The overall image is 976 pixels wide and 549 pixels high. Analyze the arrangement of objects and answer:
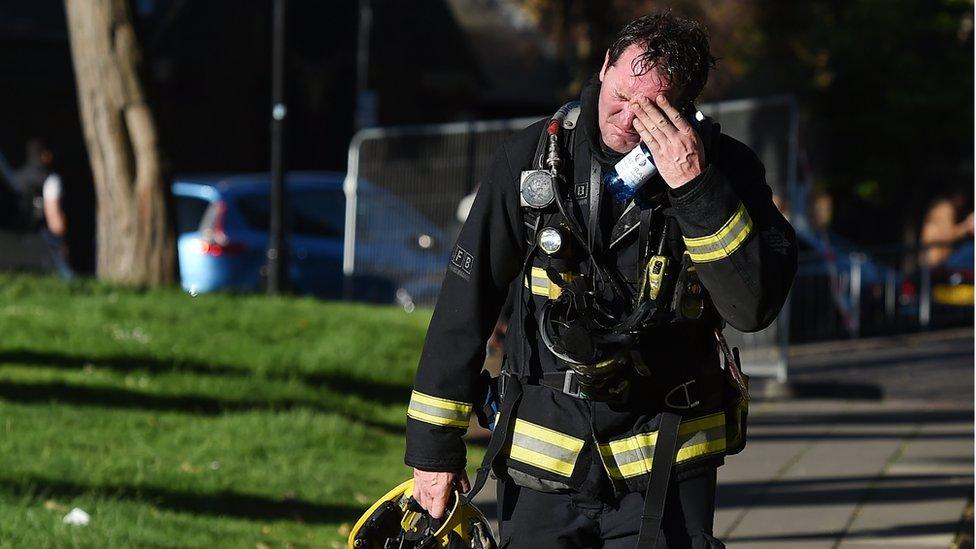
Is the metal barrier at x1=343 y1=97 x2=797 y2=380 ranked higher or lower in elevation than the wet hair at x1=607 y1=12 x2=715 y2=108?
lower

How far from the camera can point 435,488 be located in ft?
11.1

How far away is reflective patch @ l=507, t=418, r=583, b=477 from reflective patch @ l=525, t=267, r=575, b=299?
1.00 ft

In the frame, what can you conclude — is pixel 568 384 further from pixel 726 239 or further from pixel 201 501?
pixel 201 501

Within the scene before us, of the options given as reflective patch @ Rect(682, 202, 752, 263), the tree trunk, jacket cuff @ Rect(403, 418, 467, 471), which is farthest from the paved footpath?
the tree trunk

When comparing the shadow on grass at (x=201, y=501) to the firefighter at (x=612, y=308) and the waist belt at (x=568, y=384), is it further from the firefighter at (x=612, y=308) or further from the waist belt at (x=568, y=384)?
the waist belt at (x=568, y=384)

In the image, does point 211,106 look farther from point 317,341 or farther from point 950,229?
point 317,341

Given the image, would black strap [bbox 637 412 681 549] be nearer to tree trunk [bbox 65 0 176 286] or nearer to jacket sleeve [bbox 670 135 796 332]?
jacket sleeve [bbox 670 135 796 332]

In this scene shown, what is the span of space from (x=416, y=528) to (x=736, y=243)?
108 centimetres

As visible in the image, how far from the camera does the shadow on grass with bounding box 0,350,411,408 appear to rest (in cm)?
845

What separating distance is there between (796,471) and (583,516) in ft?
15.3

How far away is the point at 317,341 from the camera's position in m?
9.63

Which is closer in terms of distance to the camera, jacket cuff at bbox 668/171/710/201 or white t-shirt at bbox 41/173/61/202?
jacket cuff at bbox 668/171/710/201

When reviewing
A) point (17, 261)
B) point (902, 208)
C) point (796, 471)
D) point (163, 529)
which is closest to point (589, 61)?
point (902, 208)

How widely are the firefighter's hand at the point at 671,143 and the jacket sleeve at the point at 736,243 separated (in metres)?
0.03
